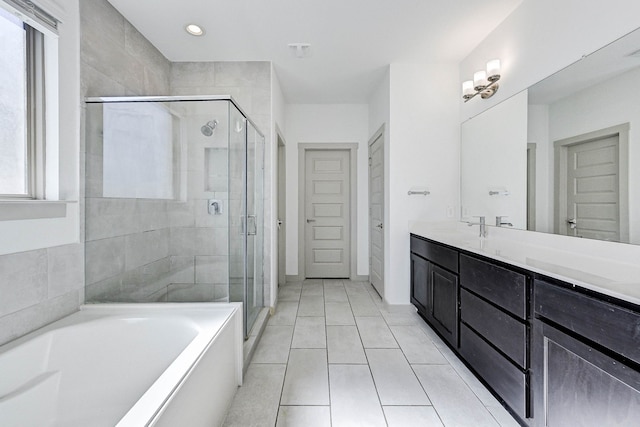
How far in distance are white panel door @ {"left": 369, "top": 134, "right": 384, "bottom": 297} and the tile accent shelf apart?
1.24 metres

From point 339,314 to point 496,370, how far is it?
159 centimetres

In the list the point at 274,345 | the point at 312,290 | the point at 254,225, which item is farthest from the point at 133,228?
the point at 312,290

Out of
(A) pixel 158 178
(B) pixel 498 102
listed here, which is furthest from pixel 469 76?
(A) pixel 158 178

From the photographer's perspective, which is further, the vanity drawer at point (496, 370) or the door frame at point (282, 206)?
the door frame at point (282, 206)

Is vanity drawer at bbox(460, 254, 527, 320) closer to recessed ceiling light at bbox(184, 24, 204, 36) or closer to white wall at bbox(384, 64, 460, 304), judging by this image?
white wall at bbox(384, 64, 460, 304)

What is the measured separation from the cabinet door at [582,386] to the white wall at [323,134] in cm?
303

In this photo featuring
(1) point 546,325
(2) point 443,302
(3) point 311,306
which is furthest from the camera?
(3) point 311,306

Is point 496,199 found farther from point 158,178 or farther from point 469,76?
point 158,178

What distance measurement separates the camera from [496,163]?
2.44 metres

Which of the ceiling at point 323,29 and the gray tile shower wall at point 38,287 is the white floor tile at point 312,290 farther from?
the ceiling at point 323,29

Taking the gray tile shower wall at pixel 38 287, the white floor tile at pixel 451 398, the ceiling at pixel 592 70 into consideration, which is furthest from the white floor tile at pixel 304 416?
the ceiling at pixel 592 70

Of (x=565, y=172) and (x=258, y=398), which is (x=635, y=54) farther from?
(x=258, y=398)

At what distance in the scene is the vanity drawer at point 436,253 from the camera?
2.11 m

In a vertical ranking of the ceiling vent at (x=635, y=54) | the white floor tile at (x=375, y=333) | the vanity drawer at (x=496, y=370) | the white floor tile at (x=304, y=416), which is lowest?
the white floor tile at (x=304, y=416)
